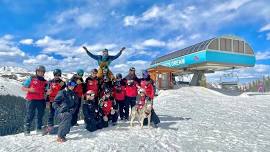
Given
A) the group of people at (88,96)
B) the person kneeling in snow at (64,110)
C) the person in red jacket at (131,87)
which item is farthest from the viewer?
the person in red jacket at (131,87)

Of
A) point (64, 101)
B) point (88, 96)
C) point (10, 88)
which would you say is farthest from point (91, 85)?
point (10, 88)

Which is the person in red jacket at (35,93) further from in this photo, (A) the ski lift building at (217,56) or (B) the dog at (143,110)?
(A) the ski lift building at (217,56)

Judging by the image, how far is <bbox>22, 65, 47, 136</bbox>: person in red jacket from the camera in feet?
26.6

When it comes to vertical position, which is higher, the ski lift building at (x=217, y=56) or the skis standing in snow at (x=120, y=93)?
the ski lift building at (x=217, y=56)

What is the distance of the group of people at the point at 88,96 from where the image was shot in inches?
301

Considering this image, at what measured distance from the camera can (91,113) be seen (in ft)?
27.9

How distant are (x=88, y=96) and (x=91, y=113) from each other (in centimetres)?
53

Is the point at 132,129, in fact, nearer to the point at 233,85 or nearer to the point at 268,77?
the point at 233,85

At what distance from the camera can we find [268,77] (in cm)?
9750

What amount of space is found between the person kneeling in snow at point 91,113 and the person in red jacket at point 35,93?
1.28 meters

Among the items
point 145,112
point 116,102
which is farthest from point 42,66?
point 145,112

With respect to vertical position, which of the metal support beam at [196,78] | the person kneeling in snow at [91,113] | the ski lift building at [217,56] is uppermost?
the ski lift building at [217,56]

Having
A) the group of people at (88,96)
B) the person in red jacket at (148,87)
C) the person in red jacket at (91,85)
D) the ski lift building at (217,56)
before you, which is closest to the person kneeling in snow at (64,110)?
the group of people at (88,96)

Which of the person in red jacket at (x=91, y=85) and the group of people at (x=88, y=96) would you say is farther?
the person in red jacket at (x=91, y=85)
